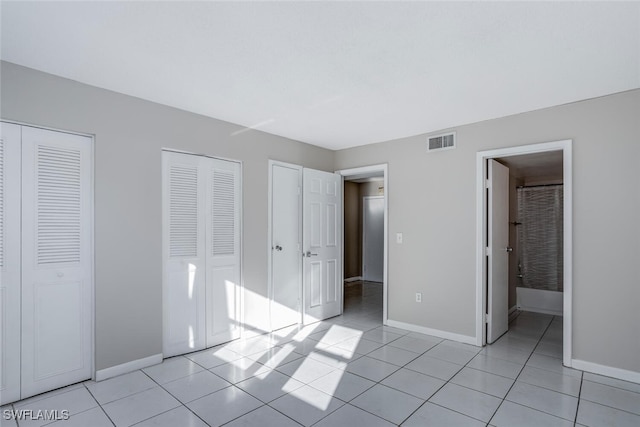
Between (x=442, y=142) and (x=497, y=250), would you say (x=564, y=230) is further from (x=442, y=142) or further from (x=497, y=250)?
(x=442, y=142)

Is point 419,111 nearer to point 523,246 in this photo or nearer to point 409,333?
point 409,333

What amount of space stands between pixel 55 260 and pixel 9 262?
0.28 metres

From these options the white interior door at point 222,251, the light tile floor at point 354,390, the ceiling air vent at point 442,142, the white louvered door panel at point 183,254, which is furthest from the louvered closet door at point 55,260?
the ceiling air vent at point 442,142

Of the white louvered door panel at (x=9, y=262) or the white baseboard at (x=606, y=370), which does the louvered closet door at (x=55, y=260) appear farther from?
the white baseboard at (x=606, y=370)

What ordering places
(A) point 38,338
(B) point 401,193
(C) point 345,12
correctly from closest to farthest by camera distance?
(C) point 345,12 → (A) point 38,338 → (B) point 401,193

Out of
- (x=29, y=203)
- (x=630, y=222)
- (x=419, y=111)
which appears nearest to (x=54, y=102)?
(x=29, y=203)

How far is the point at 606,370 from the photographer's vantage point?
3.01 metres

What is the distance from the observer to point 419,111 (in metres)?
3.50

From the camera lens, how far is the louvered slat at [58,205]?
8.76 ft

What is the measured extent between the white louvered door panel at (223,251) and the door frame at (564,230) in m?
2.72

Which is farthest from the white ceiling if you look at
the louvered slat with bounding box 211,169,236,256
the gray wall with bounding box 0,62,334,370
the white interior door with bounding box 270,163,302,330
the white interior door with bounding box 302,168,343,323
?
the white interior door with bounding box 302,168,343,323

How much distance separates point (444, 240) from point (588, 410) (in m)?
2.02

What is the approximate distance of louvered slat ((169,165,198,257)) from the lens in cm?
341

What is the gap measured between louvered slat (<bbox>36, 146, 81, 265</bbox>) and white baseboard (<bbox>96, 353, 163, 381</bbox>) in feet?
3.19
